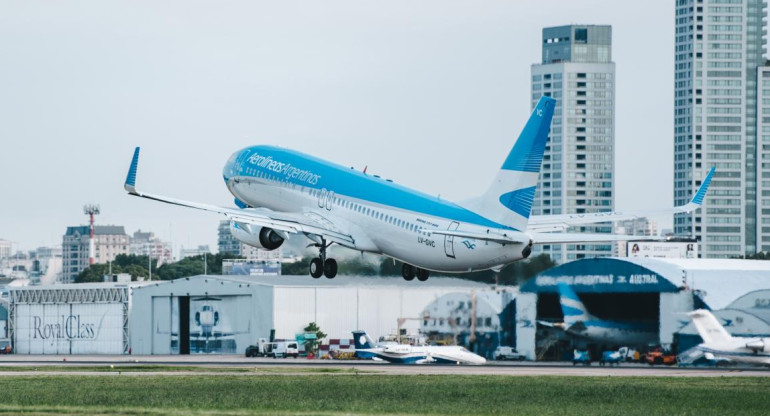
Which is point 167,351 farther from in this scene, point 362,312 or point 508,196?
point 508,196

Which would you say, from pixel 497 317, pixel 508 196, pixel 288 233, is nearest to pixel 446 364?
pixel 497 317

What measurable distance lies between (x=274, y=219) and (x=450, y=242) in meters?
12.8

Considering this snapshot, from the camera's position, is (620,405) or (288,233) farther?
(288,233)

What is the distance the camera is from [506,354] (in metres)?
142

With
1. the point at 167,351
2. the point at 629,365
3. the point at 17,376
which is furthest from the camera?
the point at 167,351

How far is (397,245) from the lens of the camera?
80.6 meters

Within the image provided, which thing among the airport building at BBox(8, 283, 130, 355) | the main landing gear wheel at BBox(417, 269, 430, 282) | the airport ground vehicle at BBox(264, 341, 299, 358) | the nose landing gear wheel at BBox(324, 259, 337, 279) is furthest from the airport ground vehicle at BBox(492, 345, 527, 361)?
the airport building at BBox(8, 283, 130, 355)

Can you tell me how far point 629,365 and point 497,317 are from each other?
13.7 metres

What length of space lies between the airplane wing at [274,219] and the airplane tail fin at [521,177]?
1163 centimetres

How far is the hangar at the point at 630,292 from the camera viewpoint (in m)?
133

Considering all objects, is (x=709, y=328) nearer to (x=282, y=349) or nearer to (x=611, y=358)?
(x=611, y=358)

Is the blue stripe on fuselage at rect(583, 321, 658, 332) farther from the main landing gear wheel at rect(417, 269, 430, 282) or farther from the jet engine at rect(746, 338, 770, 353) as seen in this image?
the main landing gear wheel at rect(417, 269, 430, 282)

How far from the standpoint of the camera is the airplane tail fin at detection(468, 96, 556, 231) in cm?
7350

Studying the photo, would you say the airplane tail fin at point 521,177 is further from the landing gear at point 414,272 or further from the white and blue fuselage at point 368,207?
the landing gear at point 414,272
